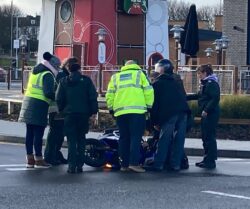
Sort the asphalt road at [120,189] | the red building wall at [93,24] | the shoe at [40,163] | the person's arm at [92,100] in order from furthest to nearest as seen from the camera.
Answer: the red building wall at [93,24]
the shoe at [40,163]
the person's arm at [92,100]
the asphalt road at [120,189]

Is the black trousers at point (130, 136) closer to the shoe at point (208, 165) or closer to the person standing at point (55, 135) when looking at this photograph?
the person standing at point (55, 135)

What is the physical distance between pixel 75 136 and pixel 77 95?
67cm

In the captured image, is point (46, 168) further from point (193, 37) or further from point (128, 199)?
point (193, 37)

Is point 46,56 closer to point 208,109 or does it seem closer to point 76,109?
point 76,109

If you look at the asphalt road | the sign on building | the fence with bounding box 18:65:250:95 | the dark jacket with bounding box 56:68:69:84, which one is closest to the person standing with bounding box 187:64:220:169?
the asphalt road

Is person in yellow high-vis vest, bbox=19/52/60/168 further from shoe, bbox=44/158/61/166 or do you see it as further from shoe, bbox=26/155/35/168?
shoe, bbox=44/158/61/166

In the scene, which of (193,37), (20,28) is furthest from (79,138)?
(20,28)

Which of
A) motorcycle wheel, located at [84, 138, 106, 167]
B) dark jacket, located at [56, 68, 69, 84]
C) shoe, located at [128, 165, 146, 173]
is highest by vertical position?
dark jacket, located at [56, 68, 69, 84]

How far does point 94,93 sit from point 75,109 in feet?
1.35

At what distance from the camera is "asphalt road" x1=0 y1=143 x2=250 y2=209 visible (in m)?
10.4

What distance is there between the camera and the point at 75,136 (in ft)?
44.9

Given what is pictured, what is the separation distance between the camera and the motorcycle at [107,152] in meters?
14.3

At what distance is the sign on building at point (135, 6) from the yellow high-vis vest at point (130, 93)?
72.1 ft

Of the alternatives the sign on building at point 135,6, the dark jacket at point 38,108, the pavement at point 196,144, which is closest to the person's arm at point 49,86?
the dark jacket at point 38,108
